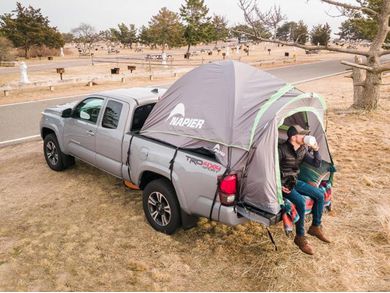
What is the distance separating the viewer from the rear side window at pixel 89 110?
6059 millimetres

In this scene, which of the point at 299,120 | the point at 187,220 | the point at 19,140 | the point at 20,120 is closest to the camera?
the point at 187,220

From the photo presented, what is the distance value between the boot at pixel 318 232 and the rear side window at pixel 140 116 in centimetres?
297

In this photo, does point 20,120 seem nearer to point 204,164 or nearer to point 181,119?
point 181,119

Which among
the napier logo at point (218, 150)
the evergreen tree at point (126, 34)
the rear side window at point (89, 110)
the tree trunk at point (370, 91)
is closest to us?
the napier logo at point (218, 150)

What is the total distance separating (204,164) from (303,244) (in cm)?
159

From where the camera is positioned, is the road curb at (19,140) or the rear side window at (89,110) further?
the road curb at (19,140)

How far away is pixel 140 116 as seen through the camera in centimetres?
566

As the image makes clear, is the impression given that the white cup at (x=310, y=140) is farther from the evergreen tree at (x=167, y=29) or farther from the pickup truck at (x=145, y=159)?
the evergreen tree at (x=167, y=29)

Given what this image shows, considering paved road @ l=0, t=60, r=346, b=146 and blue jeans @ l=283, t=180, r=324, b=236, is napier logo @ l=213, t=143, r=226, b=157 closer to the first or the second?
blue jeans @ l=283, t=180, r=324, b=236

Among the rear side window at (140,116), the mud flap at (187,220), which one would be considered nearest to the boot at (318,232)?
the mud flap at (187,220)

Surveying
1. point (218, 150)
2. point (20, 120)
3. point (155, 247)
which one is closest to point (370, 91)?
point (218, 150)

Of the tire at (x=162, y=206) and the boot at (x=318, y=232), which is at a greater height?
the tire at (x=162, y=206)

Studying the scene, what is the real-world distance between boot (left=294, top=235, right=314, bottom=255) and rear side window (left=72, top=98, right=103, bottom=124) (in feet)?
12.2

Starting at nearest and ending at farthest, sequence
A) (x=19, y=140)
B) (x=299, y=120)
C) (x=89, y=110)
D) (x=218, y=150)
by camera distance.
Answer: (x=218, y=150) → (x=299, y=120) → (x=89, y=110) → (x=19, y=140)
